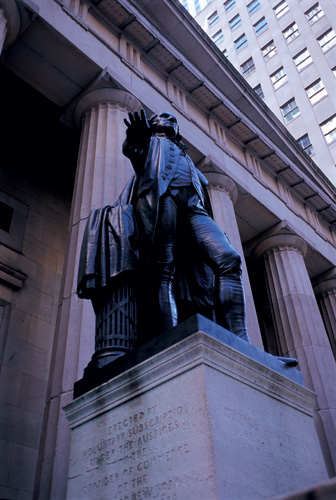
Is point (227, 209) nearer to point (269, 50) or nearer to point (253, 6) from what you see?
point (269, 50)

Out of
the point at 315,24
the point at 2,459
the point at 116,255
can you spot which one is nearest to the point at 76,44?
the point at 116,255

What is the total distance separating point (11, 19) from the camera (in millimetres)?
9672

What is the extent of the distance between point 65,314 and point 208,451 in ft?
17.9

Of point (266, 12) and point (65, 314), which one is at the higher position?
point (266, 12)

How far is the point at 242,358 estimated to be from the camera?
3570 millimetres

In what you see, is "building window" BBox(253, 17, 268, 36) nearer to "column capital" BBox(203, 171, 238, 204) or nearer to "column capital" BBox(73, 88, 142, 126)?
"column capital" BBox(203, 171, 238, 204)

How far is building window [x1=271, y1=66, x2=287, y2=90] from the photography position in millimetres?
44938

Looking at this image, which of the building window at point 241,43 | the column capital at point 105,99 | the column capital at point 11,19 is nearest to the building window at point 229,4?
the building window at point 241,43

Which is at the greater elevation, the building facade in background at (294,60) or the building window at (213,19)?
the building window at (213,19)

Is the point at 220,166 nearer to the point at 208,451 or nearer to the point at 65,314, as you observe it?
the point at 65,314

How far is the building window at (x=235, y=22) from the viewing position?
178 feet

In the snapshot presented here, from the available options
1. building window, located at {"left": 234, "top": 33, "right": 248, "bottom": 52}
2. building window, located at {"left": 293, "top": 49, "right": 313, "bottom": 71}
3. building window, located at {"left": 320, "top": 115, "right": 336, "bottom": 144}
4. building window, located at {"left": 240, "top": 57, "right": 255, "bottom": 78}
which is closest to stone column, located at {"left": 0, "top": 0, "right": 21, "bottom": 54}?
building window, located at {"left": 320, "top": 115, "right": 336, "bottom": 144}

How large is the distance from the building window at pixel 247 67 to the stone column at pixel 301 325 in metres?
37.8

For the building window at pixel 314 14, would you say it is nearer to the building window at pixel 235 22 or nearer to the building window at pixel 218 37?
the building window at pixel 235 22
